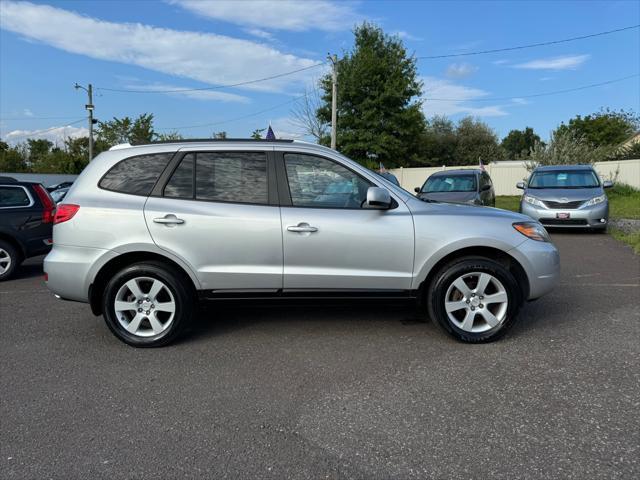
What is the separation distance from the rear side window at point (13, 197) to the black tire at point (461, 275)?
279 inches

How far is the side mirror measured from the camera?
158 inches

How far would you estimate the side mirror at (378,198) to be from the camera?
4.02 m

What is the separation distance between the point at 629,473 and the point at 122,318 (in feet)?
12.4

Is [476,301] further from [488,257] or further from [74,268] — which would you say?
[74,268]

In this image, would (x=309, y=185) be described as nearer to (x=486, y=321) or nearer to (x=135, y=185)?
(x=135, y=185)

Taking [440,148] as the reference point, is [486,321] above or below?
below

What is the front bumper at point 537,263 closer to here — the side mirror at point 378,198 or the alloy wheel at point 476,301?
the alloy wheel at point 476,301

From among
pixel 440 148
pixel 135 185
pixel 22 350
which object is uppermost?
pixel 440 148

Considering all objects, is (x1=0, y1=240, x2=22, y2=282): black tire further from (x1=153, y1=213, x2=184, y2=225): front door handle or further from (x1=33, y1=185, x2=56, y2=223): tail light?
(x1=153, y1=213, x2=184, y2=225): front door handle

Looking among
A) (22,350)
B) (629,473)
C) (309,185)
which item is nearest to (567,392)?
(629,473)

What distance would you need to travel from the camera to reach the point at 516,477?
2.41 metres

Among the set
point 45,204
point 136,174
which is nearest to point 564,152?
point 45,204

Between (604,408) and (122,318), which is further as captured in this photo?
(122,318)

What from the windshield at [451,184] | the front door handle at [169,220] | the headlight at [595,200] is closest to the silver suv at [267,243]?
the front door handle at [169,220]
